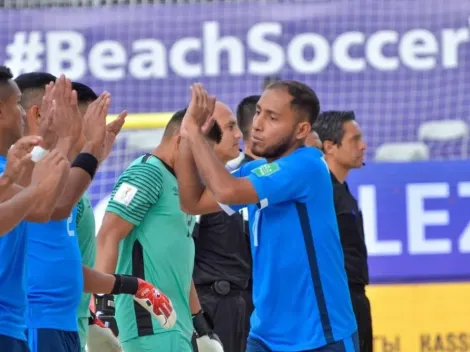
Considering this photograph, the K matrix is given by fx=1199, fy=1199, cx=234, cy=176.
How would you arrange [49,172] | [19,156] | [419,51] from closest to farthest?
[19,156]
[49,172]
[419,51]

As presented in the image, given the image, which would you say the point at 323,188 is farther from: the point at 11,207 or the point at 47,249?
the point at 11,207

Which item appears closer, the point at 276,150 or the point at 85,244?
the point at 276,150

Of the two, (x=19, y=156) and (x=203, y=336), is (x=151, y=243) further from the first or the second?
(x=19, y=156)

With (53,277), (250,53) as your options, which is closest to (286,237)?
(53,277)

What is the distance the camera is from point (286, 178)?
5305 mm

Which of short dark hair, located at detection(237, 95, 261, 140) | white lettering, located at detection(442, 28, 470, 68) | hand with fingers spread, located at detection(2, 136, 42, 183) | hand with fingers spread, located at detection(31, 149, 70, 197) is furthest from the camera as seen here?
white lettering, located at detection(442, 28, 470, 68)

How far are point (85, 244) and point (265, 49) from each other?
12.4 metres

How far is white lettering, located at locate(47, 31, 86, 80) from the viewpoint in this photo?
59.0 feet

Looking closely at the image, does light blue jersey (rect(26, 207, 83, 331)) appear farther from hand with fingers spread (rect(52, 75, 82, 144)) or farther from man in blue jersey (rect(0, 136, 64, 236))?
man in blue jersey (rect(0, 136, 64, 236))

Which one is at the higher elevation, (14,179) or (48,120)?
(48,120)

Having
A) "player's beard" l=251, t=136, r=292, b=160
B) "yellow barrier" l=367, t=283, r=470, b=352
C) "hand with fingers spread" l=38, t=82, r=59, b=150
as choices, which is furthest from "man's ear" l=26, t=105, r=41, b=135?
"yellow barrier" l=367, t=283, r=470, b=352

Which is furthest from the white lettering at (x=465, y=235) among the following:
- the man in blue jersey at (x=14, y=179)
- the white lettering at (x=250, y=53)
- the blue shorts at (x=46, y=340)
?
the man in blue jersey at (x=14, y=179)

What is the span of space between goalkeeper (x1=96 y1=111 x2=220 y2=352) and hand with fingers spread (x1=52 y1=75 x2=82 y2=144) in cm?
123

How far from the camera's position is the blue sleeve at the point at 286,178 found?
5248mm
